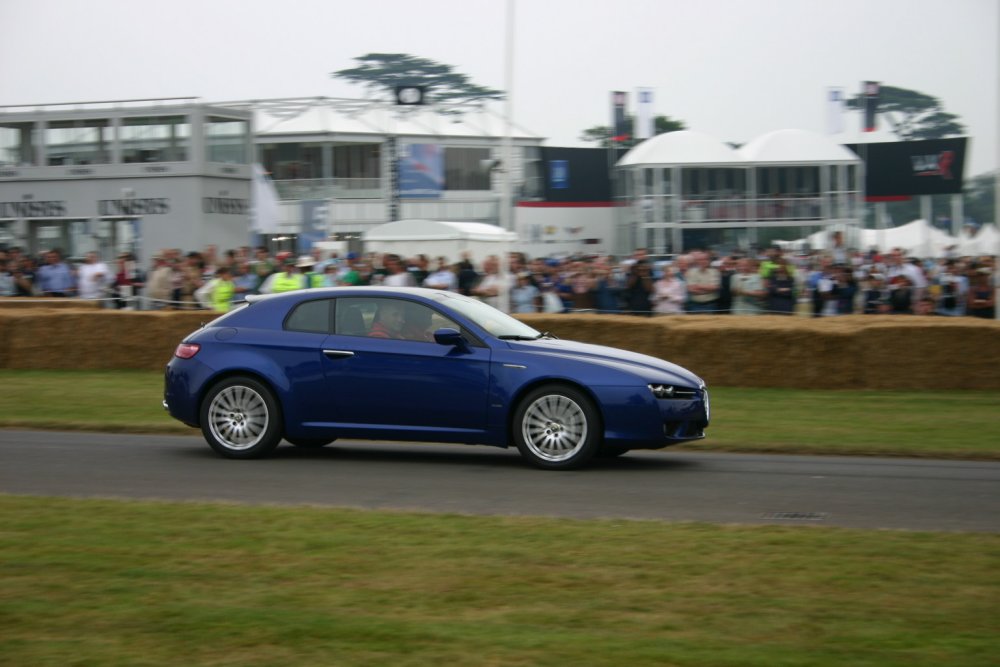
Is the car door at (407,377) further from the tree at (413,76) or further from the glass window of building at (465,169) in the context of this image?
the tree at (413,76)

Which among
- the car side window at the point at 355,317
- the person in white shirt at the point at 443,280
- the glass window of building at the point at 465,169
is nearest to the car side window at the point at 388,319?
the car side window at the point at 355,317

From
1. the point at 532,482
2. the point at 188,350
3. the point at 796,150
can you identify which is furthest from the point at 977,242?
the point at 188,350

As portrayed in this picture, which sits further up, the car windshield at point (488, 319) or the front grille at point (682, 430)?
the car windshield at point (488, 319)

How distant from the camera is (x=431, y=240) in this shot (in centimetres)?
3025

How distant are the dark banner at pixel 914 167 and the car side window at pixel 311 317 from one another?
5371 centimetres

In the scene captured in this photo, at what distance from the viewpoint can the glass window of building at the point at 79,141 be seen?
111 ft

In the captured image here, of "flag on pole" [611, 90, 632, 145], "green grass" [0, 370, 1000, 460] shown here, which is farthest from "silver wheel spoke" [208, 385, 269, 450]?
"flag on pole" [611, 90, 632, 145]

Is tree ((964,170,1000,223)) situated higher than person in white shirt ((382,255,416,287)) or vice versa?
tree ((964,170,1000,223))

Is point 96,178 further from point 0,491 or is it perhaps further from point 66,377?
point 0,491

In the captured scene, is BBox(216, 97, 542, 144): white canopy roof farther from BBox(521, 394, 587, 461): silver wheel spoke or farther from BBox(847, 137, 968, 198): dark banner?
BBox(521, 394, 587, 461): silver wheel spoke

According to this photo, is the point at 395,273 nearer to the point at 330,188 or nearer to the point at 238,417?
the point at 238,417

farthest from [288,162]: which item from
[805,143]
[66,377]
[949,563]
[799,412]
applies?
[949,563]

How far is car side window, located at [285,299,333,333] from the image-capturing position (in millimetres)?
10742

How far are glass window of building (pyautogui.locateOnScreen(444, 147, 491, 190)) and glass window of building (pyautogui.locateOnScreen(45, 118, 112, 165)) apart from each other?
29.5 m
